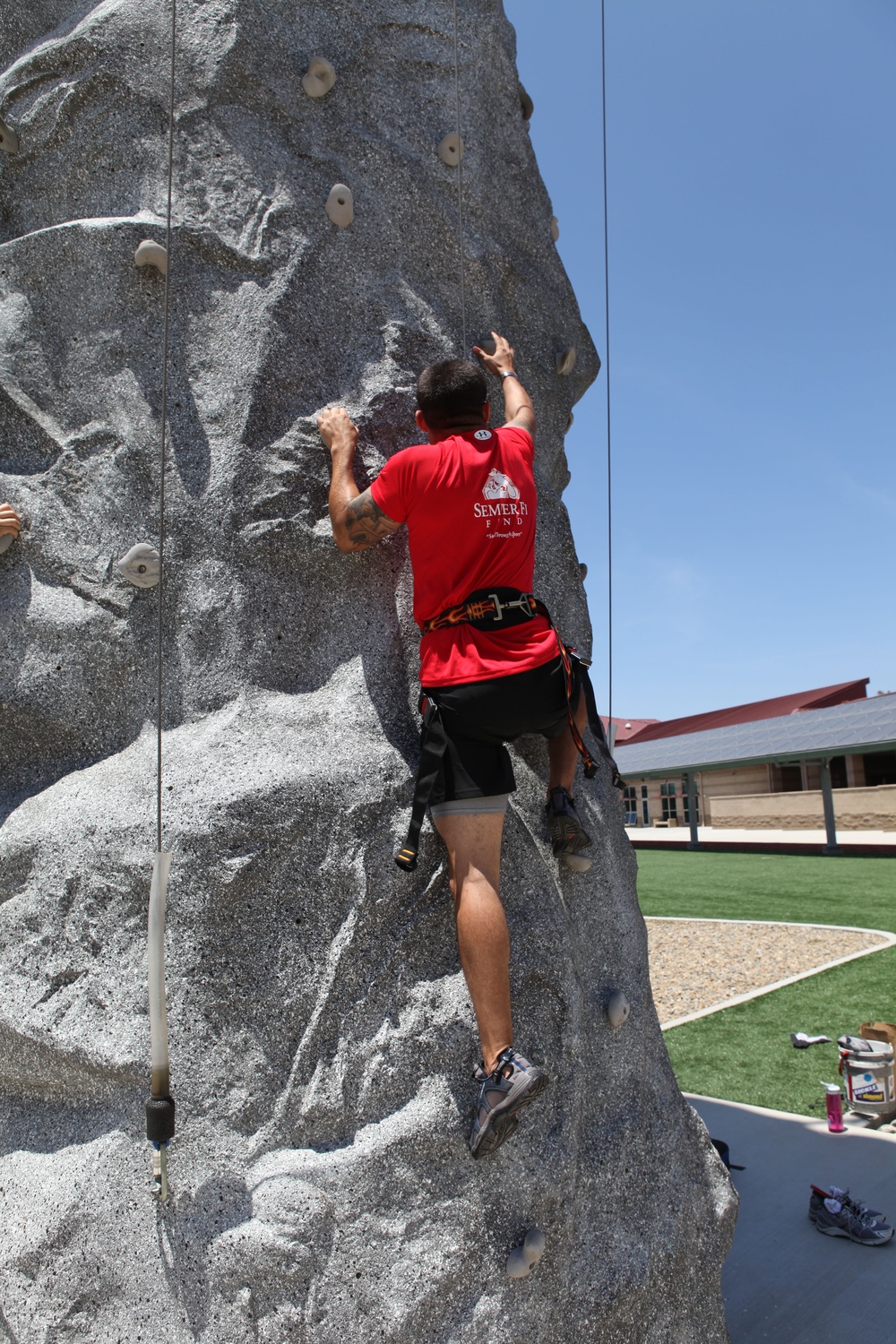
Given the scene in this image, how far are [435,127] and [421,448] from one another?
1551 mm

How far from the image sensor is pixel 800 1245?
11.8ft

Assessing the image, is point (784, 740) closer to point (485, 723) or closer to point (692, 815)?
point (692, 815)

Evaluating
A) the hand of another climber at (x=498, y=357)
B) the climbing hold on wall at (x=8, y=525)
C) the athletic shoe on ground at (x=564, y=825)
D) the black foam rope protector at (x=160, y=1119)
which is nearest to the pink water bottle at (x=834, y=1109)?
the athletic shoe on ground at (x=564, y=825)

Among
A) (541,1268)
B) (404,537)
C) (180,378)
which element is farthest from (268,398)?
(541,1268)

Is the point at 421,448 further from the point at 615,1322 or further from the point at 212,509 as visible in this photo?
the point at 615,1322

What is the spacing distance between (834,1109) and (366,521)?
155 inches

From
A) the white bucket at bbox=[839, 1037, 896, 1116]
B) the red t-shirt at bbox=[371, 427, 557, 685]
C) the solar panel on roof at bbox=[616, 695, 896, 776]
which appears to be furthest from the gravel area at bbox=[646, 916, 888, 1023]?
the solar panel on roof at bbox=[616, 695, 896, 776]

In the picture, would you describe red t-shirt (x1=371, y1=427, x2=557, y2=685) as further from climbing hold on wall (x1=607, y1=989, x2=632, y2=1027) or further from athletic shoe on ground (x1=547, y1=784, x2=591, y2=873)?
climbing hold on wall (x1=607, y1=989, x2=632, y2=1027)

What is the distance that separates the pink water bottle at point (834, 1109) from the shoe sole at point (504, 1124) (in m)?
3.15

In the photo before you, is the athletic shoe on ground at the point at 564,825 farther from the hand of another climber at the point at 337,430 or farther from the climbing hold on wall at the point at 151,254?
the climbing hold on wall at the point at 151,254

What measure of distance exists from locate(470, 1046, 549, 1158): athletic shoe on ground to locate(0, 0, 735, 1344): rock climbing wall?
15 centimetres

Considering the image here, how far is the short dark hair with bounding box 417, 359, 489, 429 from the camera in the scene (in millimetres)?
2479

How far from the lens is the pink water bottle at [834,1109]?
454 cm

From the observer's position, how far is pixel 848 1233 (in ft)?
11.8
